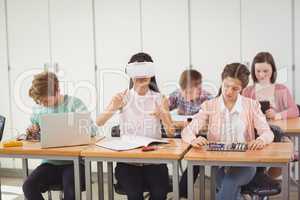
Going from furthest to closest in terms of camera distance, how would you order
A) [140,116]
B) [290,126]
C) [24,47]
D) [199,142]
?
[24,47]
[290,126]
[140,116]
[199,142]

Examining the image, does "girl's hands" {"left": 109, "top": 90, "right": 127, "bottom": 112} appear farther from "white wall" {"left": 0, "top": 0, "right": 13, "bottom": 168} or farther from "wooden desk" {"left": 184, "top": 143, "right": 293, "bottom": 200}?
"white wall" {"left": 0, "top": 0, "right": 13, "bottom": 168}

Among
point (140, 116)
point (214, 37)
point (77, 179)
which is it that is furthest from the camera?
point (214, 37)

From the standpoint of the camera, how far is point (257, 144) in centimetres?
247

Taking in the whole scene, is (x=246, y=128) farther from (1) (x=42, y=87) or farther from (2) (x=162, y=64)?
(2) (x=162, y=64)

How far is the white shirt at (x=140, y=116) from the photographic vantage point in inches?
117

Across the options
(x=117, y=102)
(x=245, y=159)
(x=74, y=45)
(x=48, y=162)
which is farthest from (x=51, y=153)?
(x=74, y=45)

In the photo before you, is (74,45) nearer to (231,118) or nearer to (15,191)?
(15,191)

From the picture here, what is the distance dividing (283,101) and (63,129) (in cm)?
209

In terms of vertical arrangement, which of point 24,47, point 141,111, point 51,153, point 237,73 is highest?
point 24,47

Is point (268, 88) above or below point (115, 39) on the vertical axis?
below

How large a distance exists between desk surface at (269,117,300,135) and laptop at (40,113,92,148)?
4.95 feet

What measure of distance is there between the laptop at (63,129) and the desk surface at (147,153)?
15 centimetres

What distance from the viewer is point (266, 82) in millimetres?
3879

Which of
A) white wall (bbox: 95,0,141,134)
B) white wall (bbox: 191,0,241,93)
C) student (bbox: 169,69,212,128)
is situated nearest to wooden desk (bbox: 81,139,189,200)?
student (bbox: 169,69,212,128)
